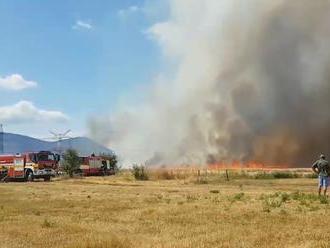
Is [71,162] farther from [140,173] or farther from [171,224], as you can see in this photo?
[171,224]

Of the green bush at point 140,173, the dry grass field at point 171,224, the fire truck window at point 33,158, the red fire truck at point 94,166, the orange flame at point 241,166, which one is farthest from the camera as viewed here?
the orange flame at point 241,166

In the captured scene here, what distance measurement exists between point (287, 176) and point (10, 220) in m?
37.7

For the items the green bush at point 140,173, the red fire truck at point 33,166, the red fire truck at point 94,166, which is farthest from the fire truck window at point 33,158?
the red fire truck at point 94,166

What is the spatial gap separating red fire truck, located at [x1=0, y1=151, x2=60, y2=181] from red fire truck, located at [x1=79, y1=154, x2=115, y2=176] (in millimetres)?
15000

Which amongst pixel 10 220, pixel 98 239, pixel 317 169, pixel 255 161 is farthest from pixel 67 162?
pixel 98 239

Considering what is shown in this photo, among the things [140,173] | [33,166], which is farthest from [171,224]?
[33,166]

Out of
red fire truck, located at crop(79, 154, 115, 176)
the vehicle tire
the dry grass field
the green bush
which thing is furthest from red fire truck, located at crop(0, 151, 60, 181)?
the dry grass field

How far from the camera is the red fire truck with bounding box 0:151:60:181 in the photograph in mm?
55438

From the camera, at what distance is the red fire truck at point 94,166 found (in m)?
72.9

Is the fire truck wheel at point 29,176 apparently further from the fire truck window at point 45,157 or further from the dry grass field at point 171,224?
the dry grass field at point 171,224

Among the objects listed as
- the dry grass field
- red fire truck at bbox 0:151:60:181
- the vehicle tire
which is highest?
red fire truck at bbox 0:151:60:181

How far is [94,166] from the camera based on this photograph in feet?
246

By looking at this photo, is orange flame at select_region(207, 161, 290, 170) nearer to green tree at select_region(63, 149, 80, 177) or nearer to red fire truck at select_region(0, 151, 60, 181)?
green tree at select_region(63, 149, 80, 177)

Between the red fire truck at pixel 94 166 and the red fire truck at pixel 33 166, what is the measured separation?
15.0 m
